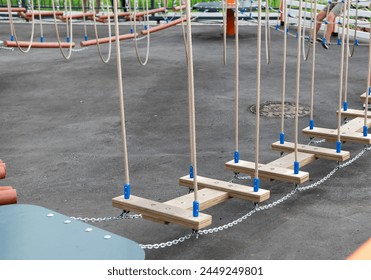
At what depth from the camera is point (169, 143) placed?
752 cm

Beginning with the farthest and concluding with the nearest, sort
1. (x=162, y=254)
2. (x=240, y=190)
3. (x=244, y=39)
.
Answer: (x=244, y=39)
(x=240, y=190)
(x=162, y=254)

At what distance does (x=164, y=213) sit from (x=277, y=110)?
184 inches

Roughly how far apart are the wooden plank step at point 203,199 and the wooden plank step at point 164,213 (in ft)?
0.48

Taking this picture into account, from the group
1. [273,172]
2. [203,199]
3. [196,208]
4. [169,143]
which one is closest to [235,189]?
[203,199]

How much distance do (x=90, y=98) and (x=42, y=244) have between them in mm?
6528

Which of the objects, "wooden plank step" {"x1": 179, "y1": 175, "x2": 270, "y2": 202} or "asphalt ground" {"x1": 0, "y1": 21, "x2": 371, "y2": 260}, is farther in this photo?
"asphalt ground" {"x1": 0, "y1": 21, "x2": 371, "y2": 260}

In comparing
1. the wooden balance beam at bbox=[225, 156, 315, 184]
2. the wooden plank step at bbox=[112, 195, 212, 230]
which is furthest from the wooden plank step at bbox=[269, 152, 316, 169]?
the wooden plank step at bbox=[112, 195, 212, 230]

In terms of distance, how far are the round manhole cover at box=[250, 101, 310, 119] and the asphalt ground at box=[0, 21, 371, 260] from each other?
0.17 metres

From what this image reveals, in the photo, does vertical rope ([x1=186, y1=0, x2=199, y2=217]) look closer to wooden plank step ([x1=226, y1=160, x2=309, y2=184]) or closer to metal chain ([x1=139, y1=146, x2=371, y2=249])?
metal chain ([x1=139, y1=146, x2=371, y2=249])

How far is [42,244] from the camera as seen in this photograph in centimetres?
347

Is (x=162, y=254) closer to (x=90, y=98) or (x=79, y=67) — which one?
(x=90, y=98)

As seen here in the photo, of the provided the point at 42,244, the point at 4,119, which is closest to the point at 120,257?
the point at 42,244

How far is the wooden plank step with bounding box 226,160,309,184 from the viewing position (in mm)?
5398

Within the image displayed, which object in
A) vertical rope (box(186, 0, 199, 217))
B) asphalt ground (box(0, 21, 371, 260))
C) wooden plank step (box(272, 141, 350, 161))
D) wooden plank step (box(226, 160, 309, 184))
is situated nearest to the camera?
vertical rope (box(186, 0, 199, 217))
